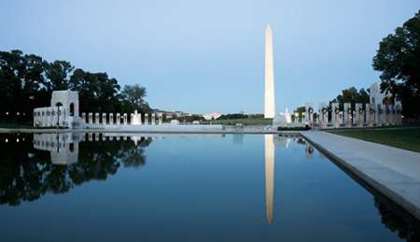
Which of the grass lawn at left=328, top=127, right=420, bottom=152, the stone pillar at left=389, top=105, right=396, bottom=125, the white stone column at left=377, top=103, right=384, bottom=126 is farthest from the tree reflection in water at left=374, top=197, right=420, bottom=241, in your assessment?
the stone pillar at left=389, top=105, right=396, bottom=125

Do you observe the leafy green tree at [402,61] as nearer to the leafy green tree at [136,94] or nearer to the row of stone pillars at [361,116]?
the row of stone pillars at [361,116]

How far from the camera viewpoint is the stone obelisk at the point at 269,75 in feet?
120

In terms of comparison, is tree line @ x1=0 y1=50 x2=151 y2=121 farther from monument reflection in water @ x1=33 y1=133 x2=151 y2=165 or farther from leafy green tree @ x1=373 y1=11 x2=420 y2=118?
Answer: leafy green tree @ x1=373 y1=11 x2=420 y2=118

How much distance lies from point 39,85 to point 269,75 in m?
25.5

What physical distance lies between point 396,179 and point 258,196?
230 centimetres

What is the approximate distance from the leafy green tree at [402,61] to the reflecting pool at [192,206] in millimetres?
13449

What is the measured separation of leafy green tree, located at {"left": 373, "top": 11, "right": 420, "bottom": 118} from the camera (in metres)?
18.7

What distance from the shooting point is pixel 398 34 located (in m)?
20.6

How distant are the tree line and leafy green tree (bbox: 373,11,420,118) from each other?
32.2 metres

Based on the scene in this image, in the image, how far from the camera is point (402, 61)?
62.7 feet

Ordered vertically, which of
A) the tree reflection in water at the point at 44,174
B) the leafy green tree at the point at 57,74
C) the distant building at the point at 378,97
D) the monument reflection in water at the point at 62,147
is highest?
the leafy green tree at the point at 57,74

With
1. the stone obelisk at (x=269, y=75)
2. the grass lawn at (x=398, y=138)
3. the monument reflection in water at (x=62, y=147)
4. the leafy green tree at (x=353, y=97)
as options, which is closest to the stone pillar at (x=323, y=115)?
the stone obelisk at (x=269, y=75)

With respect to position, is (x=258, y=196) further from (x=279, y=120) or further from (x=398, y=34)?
(x=279, y=120)

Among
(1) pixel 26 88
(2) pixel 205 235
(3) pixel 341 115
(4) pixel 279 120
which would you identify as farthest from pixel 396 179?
(1) pixel 26 88
